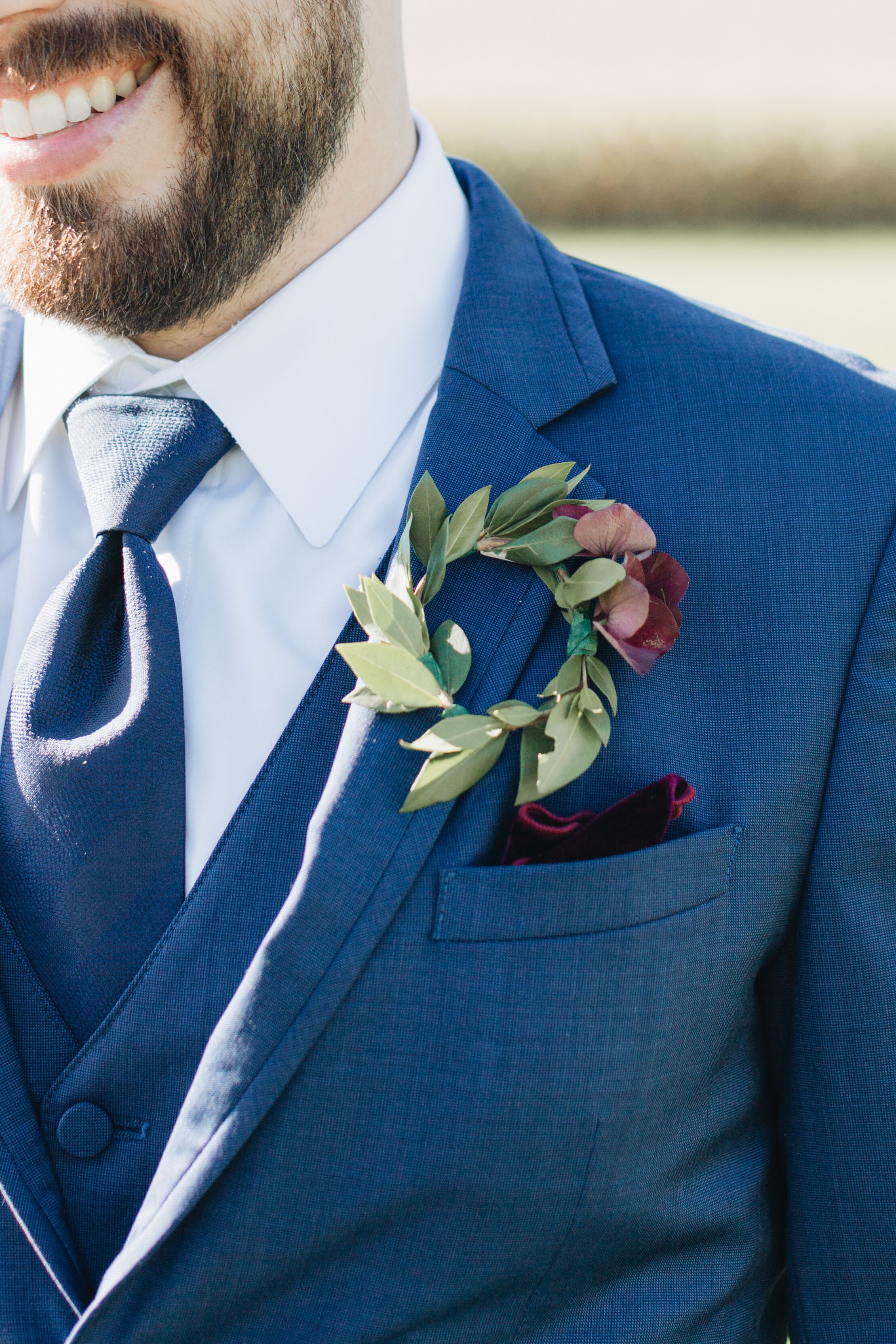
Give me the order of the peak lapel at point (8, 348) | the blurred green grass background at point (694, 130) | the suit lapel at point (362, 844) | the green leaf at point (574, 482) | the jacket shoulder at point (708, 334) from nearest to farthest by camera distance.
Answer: the suit lapel at point (362, 844) → the green leaf at point (574, 482) → the jacket shoulder at point (708, 334) → the peak lapel at point (8, 348) → the blurred green grass background at point (694, 130)

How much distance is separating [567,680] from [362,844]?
187mm

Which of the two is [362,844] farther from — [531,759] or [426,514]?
[426,514]

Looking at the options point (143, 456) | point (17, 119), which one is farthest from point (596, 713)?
point (17, 119)

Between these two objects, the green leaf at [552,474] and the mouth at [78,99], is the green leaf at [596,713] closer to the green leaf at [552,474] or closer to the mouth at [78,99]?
the green leaf at [552,474]

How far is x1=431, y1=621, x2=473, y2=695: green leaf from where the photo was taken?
81 centimetres

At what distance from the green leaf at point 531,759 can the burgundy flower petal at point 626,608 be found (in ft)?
0.29

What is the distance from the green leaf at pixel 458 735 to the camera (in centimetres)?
78

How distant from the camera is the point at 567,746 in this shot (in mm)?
791

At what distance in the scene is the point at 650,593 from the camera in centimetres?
82

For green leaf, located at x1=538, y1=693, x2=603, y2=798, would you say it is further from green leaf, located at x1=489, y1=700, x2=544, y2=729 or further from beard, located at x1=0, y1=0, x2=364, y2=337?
beard, located at x1=0, y1=0, x2=364, y2=337

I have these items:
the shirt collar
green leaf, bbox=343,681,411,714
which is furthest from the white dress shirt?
green leaf, bbox=343,681,411,714

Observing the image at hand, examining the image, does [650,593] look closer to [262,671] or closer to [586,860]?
[586,860]

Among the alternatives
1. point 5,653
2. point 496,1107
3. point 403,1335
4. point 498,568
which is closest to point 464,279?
point 498,568

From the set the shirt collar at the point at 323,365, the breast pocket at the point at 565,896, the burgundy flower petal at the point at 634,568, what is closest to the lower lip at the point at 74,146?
the shirt collar at the point at 323,365
